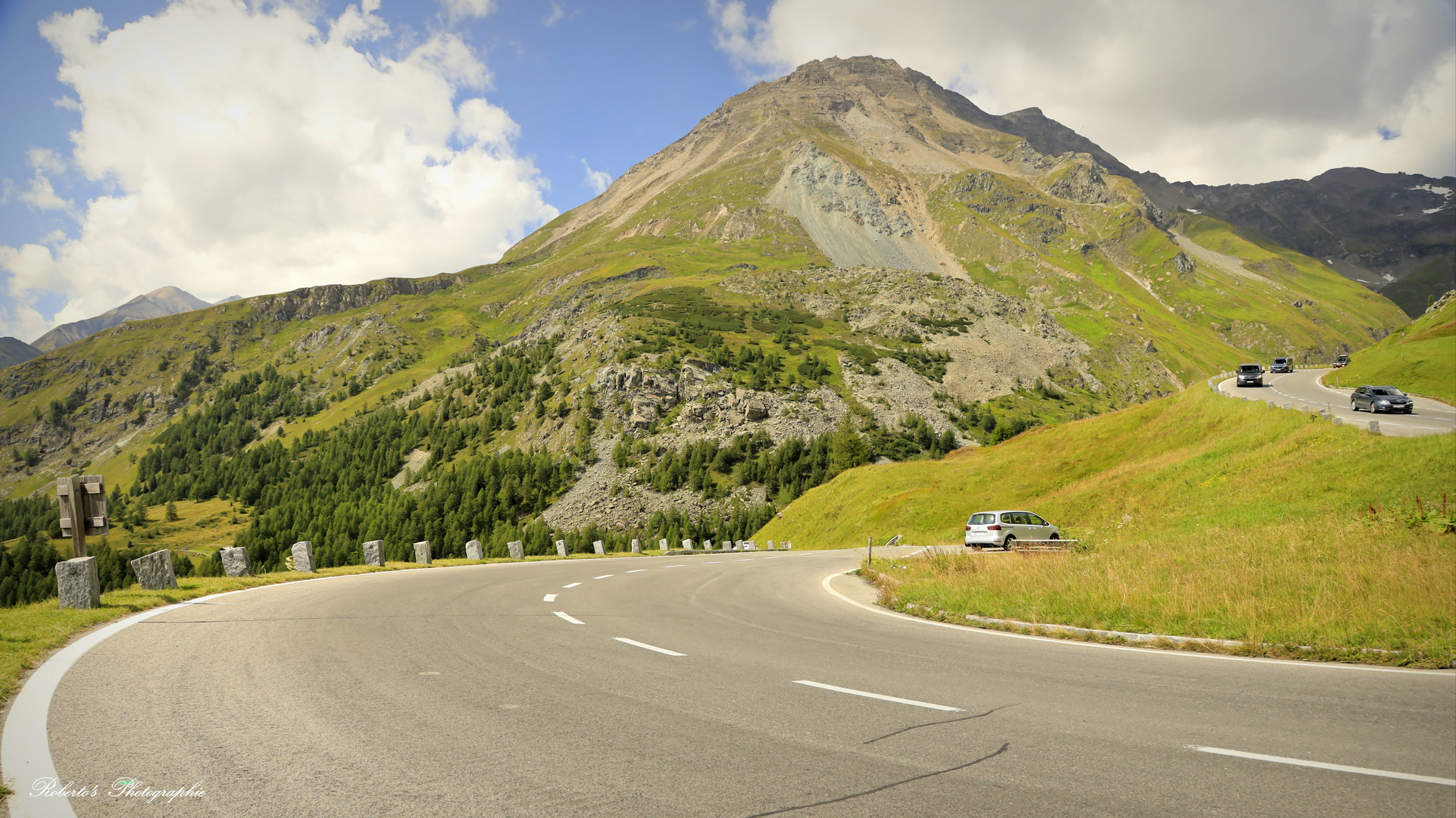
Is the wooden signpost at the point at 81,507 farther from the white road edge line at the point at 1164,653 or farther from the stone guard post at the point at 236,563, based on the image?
the white road edge line at the point at 1164,653

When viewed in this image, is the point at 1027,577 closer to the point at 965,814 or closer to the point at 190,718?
the point at 965,814

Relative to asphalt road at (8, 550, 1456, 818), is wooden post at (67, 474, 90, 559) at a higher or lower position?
higher

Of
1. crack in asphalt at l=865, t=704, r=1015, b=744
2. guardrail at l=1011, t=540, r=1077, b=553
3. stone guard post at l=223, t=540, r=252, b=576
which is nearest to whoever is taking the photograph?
crack in asphalt at l=865, t=704, r=1015, b=744

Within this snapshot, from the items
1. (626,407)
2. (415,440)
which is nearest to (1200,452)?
(626,407)

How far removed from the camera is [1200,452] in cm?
3039

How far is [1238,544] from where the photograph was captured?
1551 cm

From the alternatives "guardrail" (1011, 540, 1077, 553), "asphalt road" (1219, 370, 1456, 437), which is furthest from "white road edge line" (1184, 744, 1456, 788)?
"asphalt road" (1219, 370, 1456, 437)

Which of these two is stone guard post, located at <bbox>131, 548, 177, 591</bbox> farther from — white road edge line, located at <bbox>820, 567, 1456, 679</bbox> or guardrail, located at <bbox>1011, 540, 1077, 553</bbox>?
guardrail, located at <bbox>1011, 540, 1077, 553</bbox>

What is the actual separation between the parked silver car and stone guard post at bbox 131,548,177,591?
1054 inches

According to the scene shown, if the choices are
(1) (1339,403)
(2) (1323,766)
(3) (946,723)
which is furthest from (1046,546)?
(1) (1339,403)

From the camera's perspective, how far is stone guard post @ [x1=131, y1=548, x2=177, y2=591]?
624 inches

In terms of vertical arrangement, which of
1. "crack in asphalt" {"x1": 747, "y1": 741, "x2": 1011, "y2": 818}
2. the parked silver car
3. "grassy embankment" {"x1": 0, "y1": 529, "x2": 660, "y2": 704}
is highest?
"grassy embankment" {"x1": 0, "y1": 529, "x2": 660, "y2": 704}

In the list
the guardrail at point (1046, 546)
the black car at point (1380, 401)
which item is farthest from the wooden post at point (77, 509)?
the black car at point (1380, 401)

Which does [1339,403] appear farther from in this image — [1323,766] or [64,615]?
[64,615]
